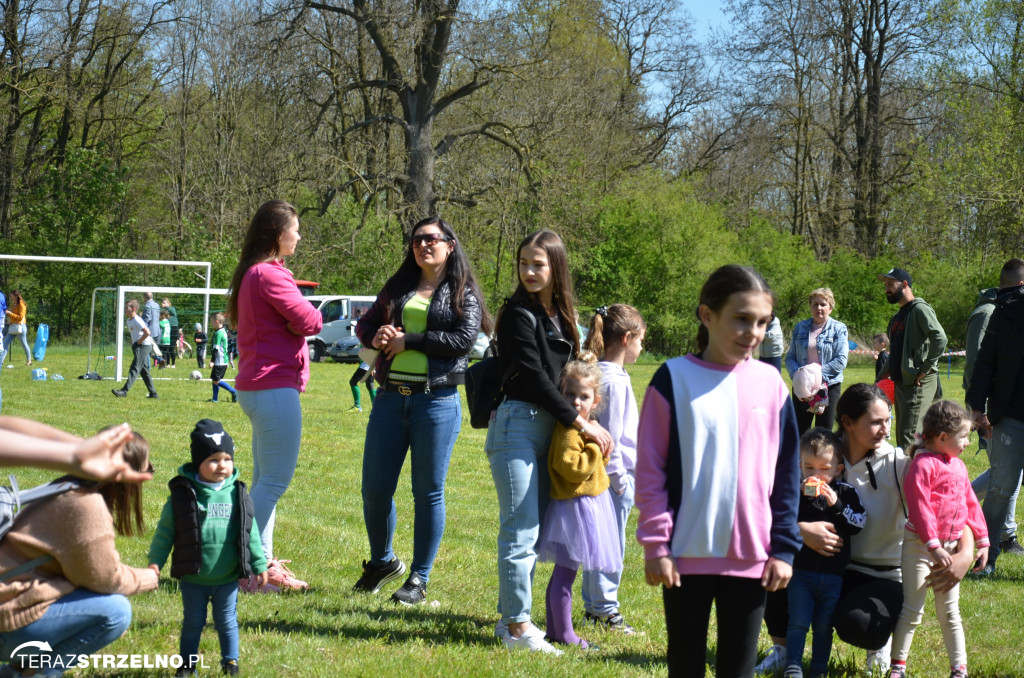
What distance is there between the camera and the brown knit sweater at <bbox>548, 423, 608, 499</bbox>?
4.58 meters

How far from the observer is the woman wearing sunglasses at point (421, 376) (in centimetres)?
511

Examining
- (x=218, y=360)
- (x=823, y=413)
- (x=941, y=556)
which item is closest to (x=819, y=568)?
(x=941, y=556)

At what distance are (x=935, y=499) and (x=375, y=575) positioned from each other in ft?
9.66

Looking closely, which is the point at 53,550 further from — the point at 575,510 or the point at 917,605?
the point at 917,605

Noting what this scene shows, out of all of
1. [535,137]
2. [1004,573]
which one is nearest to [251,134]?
[535,137]

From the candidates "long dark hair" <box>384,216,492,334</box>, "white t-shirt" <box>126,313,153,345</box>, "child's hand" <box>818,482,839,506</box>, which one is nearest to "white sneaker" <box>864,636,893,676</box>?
"child's hand" <box>818,482,839,506</box>

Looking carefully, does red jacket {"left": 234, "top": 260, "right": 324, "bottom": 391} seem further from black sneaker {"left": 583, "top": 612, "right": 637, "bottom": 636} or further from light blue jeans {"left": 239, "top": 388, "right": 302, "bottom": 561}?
black sneaker {"left": 583, "top": 612, "right": 637, "bottom": 636}

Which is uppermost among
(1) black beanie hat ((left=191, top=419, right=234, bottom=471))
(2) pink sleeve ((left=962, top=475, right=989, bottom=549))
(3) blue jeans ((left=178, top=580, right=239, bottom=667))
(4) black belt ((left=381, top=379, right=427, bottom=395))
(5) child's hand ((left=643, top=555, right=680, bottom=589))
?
(4) black belt ((left=381, top=379, right=427, bottom=395))

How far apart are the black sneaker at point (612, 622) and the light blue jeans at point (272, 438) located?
1.75m

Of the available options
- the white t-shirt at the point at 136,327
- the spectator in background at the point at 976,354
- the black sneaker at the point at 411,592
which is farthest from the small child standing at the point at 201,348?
the black sneaker at the point at 411,592

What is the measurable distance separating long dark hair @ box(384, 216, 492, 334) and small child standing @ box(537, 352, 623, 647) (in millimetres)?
814

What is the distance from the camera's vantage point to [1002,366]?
633 cm

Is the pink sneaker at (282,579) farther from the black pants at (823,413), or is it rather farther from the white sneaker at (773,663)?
the black pants at (823,413)

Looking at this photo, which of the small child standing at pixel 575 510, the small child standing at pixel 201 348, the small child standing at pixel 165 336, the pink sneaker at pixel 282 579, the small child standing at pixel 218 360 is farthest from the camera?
the small child standing at pixel 201 348
